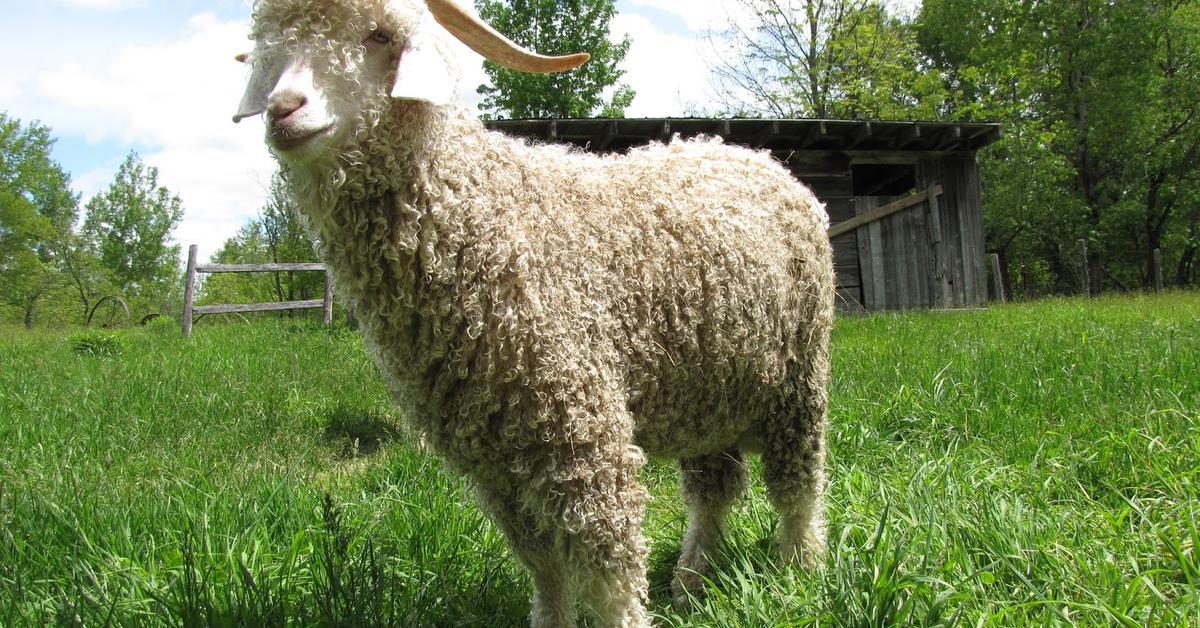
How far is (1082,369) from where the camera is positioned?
4461 mm

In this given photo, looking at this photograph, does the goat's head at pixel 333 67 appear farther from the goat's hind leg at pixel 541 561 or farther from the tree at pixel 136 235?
the tree at pixel 136 235

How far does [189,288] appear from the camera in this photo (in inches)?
439

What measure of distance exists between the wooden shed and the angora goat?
27.5 ft

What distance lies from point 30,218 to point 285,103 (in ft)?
141

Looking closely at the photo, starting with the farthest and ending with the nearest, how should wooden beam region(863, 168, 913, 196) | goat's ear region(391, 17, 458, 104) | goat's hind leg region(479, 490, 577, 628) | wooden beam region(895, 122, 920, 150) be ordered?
wooden beam region(863, 168, 913, 196) < wooden beam region(895, 122, 920, 150) < goat's hind leg region(479, 490, 577, 628) < goat's ear region(391, 17, 458, 104)

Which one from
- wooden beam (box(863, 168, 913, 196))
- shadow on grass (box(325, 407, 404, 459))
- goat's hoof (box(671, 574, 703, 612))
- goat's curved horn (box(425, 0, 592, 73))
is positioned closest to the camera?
goat's curved horn (box(425, 0, 592, 73))

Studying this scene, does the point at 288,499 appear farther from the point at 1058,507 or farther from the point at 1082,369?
the point at 1082,369

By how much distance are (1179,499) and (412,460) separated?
3.33 meters

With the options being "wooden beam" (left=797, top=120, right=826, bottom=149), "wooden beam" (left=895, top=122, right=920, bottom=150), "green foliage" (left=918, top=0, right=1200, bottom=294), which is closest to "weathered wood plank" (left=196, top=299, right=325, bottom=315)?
"wooden beam" (left=797, top=120, right=826, bottom=149)

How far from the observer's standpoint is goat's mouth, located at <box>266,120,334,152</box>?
1.53 metres

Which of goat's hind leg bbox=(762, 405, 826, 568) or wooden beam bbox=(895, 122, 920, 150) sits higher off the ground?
wooden beam bbox=(895, 122, 920, 150)

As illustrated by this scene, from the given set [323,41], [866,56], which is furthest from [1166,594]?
[866,56]

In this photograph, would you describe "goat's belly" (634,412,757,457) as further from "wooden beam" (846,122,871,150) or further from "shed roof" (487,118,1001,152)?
"wooden beam" (846,122,871,150)

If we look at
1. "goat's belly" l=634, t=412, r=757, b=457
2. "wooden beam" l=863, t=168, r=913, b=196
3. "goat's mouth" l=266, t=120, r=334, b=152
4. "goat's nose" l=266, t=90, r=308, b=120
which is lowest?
"goat's belly" l=634, t=412, r=757, b=457
